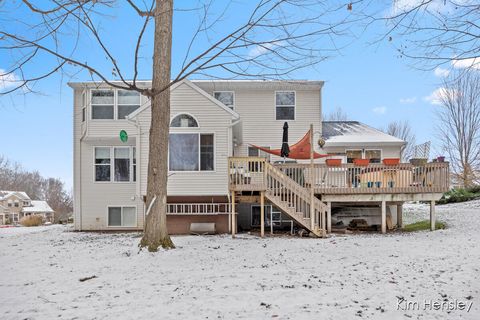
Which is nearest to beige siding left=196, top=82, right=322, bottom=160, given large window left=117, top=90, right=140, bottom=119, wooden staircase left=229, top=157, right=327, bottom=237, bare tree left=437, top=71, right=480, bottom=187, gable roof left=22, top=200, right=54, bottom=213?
large window left=117, top=90, right=140, bottom=119

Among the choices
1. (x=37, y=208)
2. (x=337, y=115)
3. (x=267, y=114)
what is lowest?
(x=37, y=208)

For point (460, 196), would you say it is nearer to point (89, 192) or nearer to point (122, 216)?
point (122, 216)

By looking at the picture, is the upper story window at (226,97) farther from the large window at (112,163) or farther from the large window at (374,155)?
the large window at (374,155)

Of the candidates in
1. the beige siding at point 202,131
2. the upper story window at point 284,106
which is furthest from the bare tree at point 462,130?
the beige siding at point 202,131

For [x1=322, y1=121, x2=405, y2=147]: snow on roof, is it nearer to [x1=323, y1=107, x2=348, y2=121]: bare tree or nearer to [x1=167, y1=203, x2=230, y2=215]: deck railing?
[x1=167, y1=203, x2=230, y2=215]: deck railing

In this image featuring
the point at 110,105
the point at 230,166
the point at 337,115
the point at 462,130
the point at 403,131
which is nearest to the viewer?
the point at 230,166

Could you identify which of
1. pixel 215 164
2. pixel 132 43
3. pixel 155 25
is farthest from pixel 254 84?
pixel 132 43

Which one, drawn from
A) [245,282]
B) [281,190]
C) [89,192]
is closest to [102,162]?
[89,192]

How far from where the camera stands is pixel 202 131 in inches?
462

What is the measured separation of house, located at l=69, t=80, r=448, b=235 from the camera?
1124 centimetres

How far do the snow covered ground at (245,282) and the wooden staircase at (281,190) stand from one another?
2214 mm

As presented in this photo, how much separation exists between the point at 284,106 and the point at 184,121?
5.05 m

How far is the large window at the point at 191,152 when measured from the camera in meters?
11.8

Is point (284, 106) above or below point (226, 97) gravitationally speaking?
below
